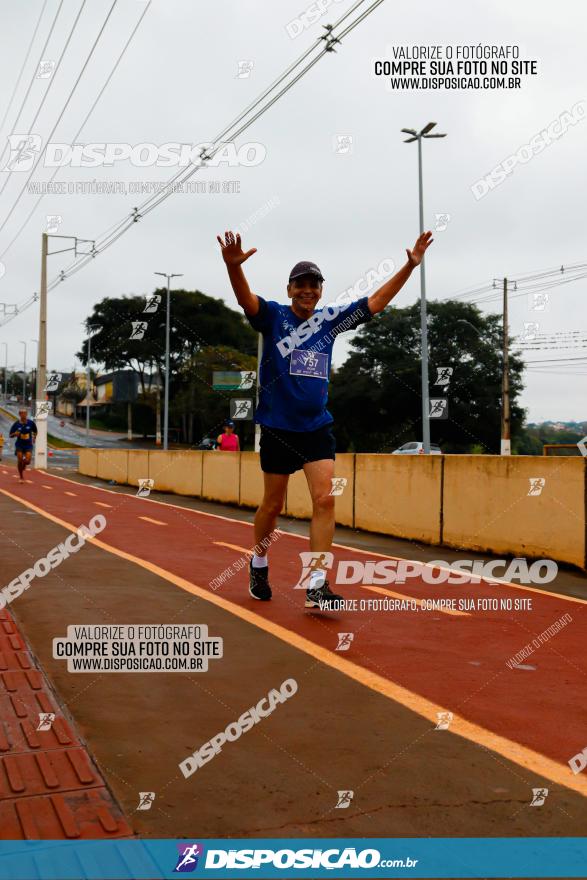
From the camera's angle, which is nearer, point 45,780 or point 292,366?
point 45,780

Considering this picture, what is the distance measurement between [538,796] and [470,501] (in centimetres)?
673

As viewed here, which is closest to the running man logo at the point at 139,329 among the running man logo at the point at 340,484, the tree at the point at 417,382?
the tree at the point at 417,382

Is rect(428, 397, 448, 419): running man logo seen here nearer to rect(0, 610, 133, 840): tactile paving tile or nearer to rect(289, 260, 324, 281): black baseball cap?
rect(289, 260, 324, 281): black baseball cap

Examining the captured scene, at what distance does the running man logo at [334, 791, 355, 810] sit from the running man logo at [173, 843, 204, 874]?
420 mm

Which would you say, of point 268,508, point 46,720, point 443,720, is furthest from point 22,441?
point 443,720

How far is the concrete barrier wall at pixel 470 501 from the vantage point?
7.75 m

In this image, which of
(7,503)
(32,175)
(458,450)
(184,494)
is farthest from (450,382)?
(7,503)

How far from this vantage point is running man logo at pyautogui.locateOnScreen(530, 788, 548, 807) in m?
2.39

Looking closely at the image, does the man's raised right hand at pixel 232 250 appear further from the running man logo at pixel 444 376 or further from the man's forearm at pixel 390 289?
the running man logo at pixel 444 376

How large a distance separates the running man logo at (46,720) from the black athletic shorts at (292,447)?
2.30m

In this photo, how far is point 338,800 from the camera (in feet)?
7.79

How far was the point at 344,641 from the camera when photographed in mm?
4238

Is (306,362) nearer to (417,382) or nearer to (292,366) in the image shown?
(292,366)

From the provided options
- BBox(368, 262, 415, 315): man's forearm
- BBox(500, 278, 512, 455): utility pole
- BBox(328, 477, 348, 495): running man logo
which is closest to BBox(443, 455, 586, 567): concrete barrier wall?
BBox(328, 477, 348, 495): running man logo
